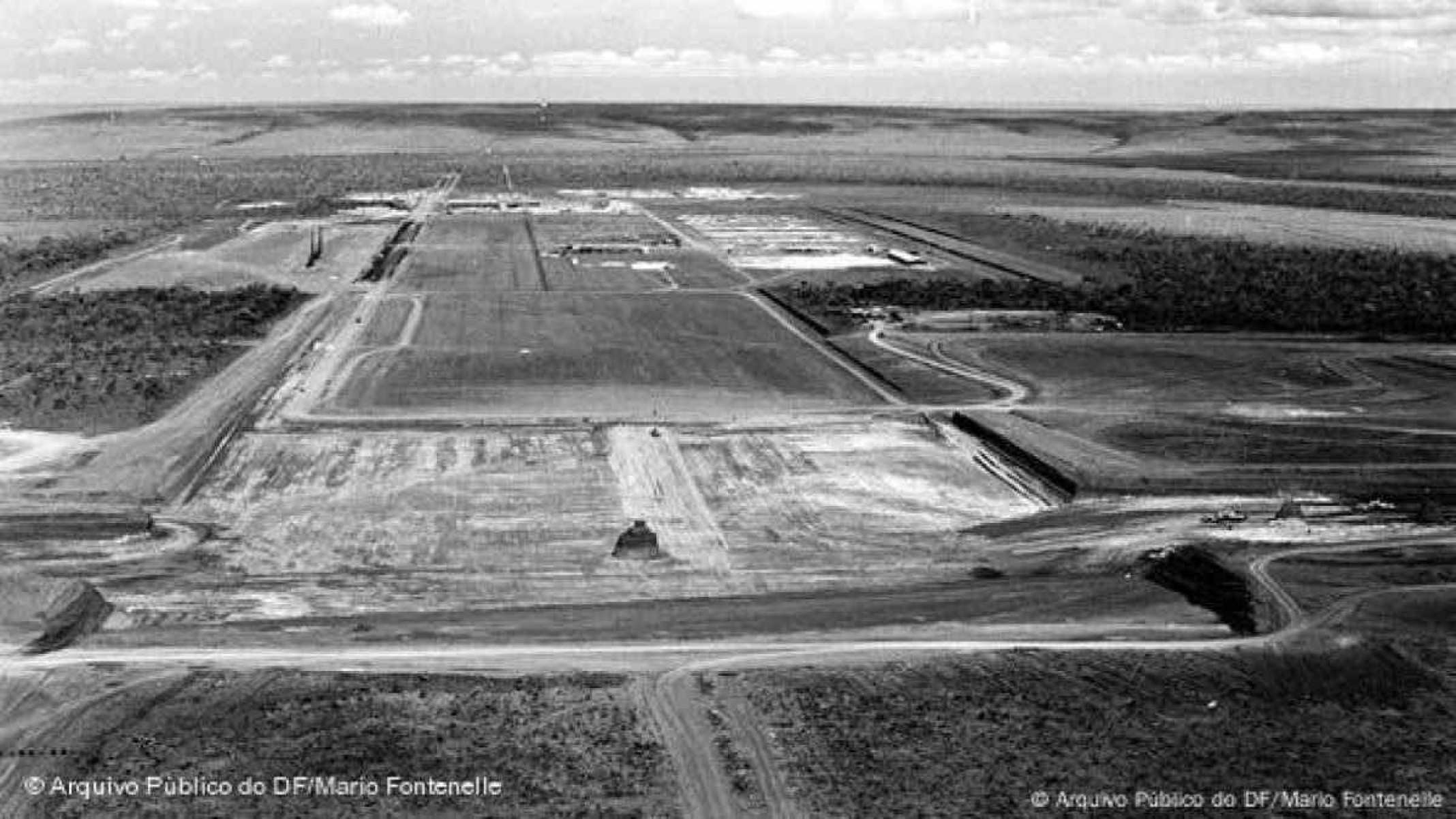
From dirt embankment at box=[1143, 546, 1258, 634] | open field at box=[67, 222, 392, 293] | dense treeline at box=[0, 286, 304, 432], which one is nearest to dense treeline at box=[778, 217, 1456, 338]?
dense treeline at box=[0, 286, 304, 432]

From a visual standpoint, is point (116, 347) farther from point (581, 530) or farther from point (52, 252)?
point (52, 252)

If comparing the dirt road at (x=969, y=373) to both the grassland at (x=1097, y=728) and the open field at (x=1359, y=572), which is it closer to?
the open field at (x=1359, y=572)

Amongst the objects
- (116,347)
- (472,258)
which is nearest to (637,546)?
(116,347)

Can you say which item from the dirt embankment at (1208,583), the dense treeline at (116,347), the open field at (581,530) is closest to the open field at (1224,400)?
the open field at (581,530)

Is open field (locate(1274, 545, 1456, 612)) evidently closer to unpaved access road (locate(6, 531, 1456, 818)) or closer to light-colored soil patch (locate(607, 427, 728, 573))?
unpaved access road (locate(6, 531, 1456, 818))

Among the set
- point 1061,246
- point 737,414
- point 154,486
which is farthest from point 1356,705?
point 1061,246

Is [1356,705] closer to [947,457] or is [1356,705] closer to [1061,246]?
[947,457]
